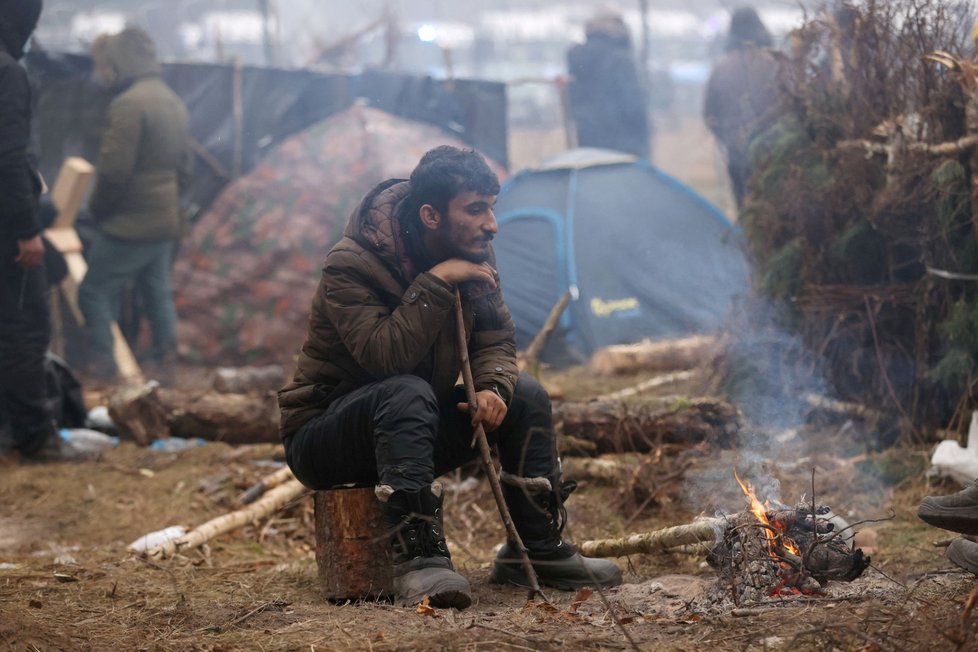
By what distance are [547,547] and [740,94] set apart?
5.56 metres

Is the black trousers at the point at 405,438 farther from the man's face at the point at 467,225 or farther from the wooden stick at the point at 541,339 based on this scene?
the wooden stick at the point at 541,339

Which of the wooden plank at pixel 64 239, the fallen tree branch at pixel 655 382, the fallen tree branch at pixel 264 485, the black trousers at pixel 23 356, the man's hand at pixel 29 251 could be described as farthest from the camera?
the wooden plank at pixel 64 239

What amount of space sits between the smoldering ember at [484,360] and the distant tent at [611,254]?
0.03m

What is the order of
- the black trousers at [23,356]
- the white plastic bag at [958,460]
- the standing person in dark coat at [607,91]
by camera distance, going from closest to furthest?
the white plastic bag at [958,460]
the black trousers at [23,356]
the standing person in dark coat at [607,91]

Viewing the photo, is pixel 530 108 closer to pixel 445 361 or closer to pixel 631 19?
pixel 631 19

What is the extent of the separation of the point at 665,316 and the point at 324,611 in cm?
659

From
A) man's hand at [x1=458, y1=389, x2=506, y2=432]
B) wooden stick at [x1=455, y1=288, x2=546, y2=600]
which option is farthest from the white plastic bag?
Result: man's hand at [x1=458, y1=389, x2=506, y2=432]

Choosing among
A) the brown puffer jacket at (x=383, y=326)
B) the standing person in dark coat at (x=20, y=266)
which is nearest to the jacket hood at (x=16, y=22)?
the standing person in dark coat at (x=20, y=266)

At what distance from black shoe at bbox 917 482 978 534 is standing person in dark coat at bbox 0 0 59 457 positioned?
5.08 m

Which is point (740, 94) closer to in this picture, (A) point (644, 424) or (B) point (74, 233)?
(A) point (644, 424)

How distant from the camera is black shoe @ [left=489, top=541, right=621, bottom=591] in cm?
427

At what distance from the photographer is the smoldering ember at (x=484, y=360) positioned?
12.8ft

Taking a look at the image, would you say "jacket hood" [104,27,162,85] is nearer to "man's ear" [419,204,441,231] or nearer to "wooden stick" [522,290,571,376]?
"wooden stick" [522,290,571,376]

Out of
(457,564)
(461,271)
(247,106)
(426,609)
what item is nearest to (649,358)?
(457,564)
